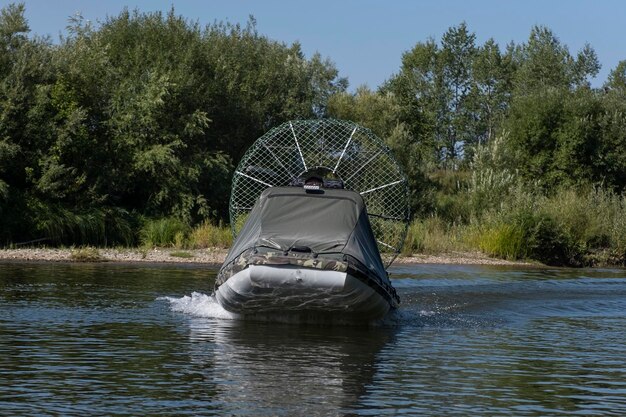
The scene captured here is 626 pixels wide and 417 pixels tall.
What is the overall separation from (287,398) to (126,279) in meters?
14.9

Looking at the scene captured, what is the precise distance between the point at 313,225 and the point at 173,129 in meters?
24.2

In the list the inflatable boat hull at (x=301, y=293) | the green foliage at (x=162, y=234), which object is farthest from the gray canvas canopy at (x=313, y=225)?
the green foliage at (x=162, y=234)

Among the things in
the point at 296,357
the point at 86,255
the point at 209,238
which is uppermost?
the point at 209,238

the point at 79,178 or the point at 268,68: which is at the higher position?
the point at 268,68

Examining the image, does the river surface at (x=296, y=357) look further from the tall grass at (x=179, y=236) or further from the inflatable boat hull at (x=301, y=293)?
the tall grass at (x=179, y=236)

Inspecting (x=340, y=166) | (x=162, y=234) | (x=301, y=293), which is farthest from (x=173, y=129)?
(x=301, y=293)

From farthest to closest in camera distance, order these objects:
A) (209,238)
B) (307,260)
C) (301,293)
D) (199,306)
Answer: (209,238) < (199,306) < (301,293) < (307,260)

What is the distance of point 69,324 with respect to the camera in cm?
1736

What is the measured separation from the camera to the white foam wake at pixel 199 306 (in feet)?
63.8

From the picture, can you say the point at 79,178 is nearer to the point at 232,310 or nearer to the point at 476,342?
the point at 232,310

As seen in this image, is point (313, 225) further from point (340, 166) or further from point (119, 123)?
point (119, 123)

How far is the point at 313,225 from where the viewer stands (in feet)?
59.2

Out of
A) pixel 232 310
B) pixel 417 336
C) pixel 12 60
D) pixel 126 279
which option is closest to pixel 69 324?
pixel 232 310

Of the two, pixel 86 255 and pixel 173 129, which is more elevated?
pixel 173 129
